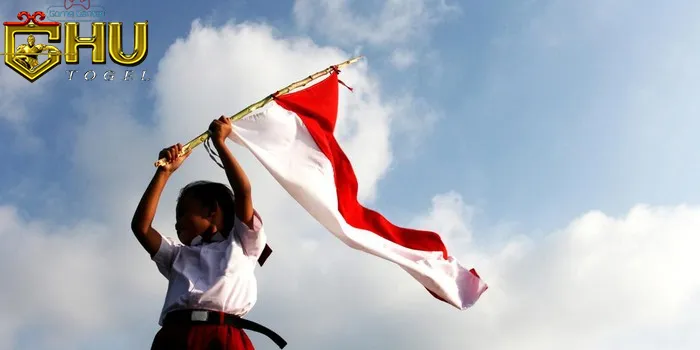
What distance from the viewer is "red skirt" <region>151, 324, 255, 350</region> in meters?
4.87

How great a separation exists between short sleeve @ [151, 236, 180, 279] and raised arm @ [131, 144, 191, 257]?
0.09ft

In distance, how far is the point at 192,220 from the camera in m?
5.37

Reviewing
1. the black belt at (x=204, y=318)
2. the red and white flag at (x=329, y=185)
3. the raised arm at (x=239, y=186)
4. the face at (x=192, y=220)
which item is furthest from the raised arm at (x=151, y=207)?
the red and white flag at (x=329, y=185)

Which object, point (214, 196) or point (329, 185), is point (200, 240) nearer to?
point (214, 196)

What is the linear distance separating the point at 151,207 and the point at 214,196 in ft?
1.60

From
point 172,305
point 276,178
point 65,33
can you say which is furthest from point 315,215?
point 65,33

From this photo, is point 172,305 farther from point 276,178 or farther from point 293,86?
point 293,86

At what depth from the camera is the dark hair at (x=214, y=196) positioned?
5453 millimetres

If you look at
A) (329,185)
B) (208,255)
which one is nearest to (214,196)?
(208,255)

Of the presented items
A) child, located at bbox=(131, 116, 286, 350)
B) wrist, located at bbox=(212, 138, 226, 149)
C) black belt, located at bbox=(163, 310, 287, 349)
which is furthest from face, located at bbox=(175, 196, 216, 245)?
black belt, located at bbox=(163, 310, 287, 349)

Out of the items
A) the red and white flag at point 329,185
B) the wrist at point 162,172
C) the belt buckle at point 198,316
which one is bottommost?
the belt buckle at point 198,316

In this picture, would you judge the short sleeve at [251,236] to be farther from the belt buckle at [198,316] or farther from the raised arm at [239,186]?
the belt buckle at [198,316]

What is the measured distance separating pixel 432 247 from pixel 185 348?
2710mm

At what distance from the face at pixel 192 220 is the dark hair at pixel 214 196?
39mm
